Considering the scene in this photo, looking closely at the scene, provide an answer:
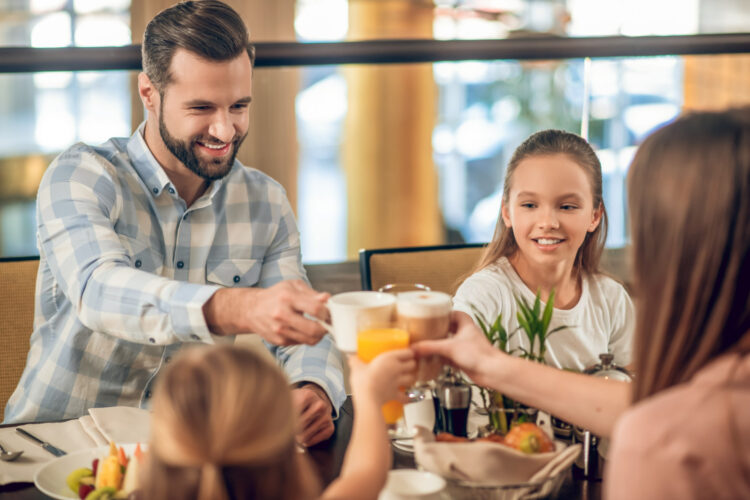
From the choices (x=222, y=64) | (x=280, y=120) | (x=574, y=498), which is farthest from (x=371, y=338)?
(x=280, y=120)

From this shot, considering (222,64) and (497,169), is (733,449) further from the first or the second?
(497,169)

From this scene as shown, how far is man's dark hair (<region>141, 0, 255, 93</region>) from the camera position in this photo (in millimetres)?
1710

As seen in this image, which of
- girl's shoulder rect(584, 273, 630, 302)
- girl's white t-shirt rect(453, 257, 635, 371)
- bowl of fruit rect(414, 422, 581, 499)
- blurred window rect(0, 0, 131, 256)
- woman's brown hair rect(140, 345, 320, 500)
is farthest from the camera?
blurred window rect(0, 0, 131, 256)

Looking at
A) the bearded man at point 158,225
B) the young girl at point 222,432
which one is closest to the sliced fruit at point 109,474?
the young girl at point 222,432

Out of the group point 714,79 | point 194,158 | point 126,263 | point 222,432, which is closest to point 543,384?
point 222,432

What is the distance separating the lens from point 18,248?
2.89m

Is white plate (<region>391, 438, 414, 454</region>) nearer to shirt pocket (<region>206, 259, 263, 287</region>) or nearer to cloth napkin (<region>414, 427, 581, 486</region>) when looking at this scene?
cloth napkin (<region>414, 427, 581, 486</region>)

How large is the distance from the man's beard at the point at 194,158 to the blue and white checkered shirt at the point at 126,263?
57 mm

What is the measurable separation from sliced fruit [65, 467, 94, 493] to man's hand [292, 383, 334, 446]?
0.31 m

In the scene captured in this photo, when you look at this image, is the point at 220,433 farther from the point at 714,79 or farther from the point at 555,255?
the point at 714,79

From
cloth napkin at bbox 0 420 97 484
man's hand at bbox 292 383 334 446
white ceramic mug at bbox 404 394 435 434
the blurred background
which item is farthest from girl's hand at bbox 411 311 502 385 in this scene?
the blurred background

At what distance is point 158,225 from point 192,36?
1.32 ft

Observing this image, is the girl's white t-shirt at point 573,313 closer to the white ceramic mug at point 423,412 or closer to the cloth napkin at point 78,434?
the white ceramic mug at point 423,412

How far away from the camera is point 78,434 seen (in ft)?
4.44
